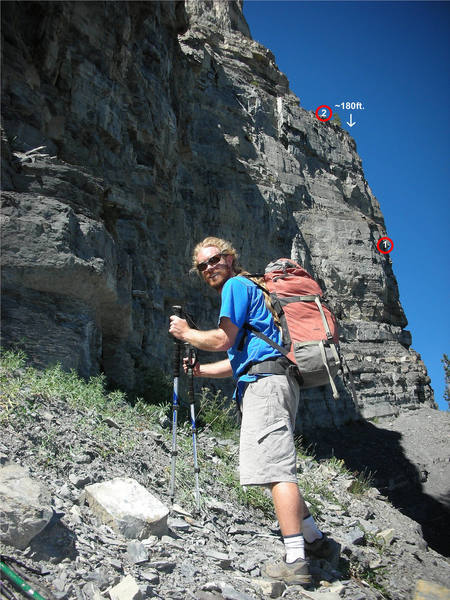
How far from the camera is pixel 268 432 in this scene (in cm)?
312

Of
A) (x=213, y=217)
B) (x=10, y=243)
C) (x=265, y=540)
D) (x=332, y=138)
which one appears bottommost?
(x=265, y=540)

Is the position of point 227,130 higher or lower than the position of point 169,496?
higher

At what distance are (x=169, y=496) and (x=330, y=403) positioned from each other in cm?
2153

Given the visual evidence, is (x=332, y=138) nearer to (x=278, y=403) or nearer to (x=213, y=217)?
(x=213, y=217)

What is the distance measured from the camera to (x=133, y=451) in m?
4.73

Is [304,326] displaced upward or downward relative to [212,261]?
downward

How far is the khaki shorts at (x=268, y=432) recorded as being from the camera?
3.04 m

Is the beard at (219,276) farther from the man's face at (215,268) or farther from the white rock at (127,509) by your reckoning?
the white rock at (127,509)

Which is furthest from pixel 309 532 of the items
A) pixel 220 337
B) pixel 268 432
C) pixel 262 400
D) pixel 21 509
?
pixel 21 509

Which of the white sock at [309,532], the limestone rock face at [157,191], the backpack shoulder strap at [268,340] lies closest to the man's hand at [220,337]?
the backpack shoulder strap at [268,340]

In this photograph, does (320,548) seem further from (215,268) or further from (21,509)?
(215,268)

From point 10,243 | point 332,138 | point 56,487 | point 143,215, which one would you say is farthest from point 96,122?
point 332,138

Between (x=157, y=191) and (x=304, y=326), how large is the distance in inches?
506

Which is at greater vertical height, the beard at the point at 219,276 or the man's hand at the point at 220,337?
the beard at the point at 219,276
